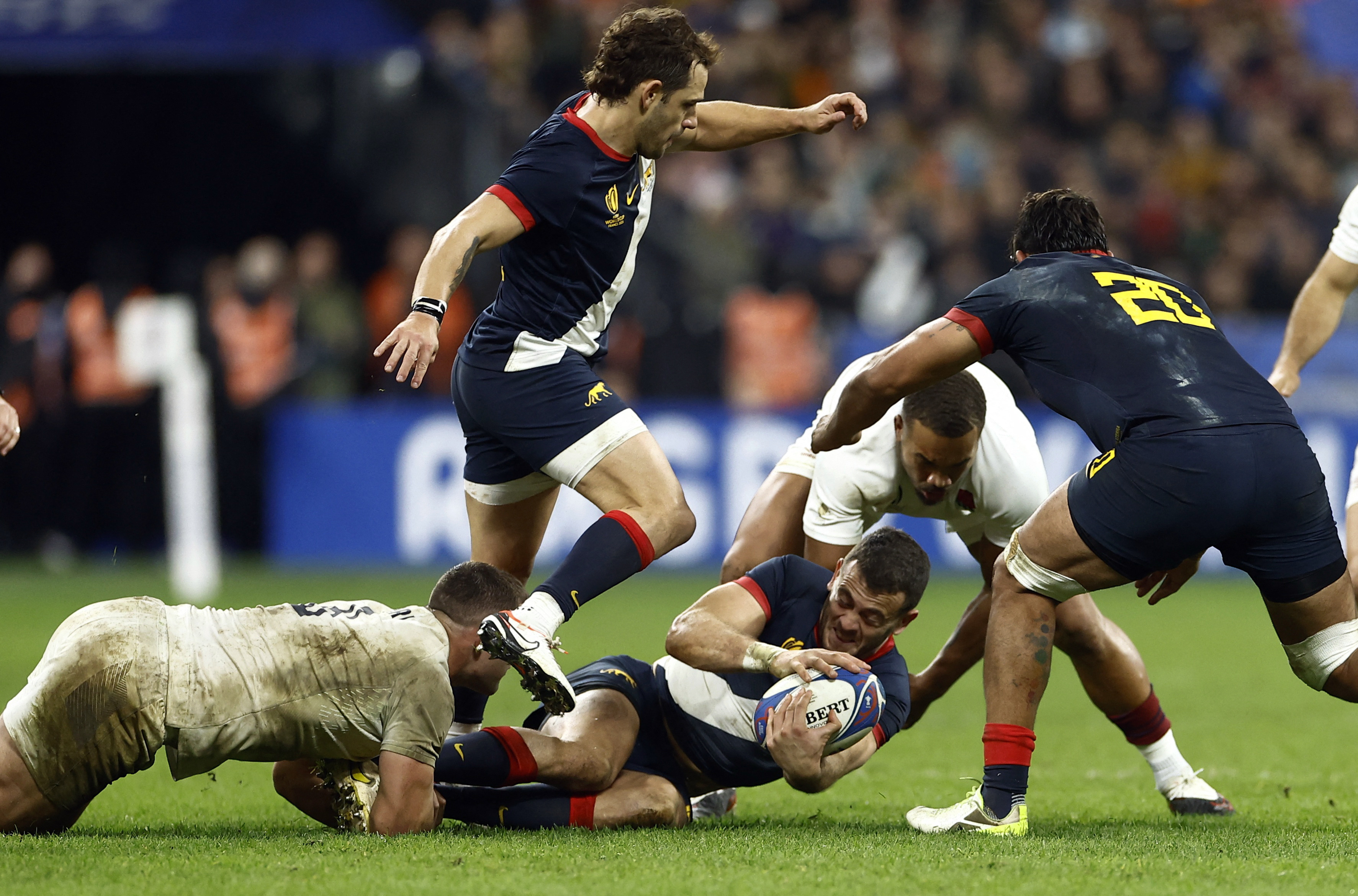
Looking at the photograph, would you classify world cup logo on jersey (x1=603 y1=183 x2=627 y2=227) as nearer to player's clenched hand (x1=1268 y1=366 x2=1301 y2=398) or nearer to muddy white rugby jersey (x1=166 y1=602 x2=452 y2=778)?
muddy white rugby jersey (x1=166 y1=602 x2=452 y2=778)

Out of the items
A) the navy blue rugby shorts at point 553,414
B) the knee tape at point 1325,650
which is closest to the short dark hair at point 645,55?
the navy blue rugby shorts at point 553,414

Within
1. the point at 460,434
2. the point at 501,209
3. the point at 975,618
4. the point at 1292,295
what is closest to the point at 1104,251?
the point at 975,618

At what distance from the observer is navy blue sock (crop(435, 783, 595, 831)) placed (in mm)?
5156

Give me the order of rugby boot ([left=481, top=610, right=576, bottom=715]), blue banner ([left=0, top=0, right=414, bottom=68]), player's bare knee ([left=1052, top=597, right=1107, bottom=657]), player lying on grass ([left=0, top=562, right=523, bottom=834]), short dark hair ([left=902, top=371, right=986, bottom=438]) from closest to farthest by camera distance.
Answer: player lying on grass ([left=0, top=562, right=523, bottom=834]), rugby boot ([left=481, top=610, right=576, bottom=715]), short dark hair ([left=902, top=371, right=986, bottom=438]), player's bare knee ([left=1052, top=597, right=1107, bottom=657]), blue banner ([left=0, top=0, right=414, bottom=68])

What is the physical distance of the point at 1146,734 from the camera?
5.96 m

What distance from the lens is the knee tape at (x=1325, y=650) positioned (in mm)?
5020

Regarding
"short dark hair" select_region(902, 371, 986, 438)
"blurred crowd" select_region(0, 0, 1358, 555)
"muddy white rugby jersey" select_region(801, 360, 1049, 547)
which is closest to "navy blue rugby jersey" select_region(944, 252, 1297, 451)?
"short dark hair" select_region(902, 371, 986, 438)

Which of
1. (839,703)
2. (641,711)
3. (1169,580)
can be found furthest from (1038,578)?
(641,711)

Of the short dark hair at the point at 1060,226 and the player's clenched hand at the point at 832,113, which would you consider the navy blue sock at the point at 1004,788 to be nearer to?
the short dark hair at the point at 1060,226

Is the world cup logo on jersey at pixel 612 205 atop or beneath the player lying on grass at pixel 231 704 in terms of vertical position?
atop

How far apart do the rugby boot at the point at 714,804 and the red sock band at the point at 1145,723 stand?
1430 mm

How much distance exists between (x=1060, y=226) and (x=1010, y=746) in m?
1.66

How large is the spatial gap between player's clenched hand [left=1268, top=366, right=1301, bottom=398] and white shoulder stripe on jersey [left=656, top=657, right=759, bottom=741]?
2378 millimetres

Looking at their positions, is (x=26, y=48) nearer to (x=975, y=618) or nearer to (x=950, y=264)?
(x=950, y=264)
